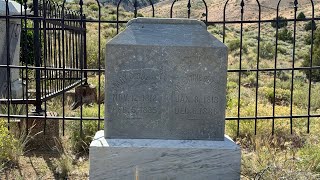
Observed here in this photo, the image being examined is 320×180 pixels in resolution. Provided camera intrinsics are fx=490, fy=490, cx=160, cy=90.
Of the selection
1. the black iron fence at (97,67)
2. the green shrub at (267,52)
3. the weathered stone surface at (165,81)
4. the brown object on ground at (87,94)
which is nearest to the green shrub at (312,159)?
the black iron fence at (97,67)

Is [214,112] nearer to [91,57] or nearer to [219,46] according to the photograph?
[219,46]

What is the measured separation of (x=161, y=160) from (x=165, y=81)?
2.35 feet

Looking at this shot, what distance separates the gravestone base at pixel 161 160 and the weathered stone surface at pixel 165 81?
0.18 metres

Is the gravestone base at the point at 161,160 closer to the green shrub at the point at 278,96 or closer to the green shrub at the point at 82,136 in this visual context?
the green shrub at the point at 82,136

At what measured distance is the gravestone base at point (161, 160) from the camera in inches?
171

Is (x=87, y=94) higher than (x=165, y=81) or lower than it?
lower

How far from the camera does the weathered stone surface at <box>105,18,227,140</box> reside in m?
4.43

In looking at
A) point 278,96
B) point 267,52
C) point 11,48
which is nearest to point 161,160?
point 11,48

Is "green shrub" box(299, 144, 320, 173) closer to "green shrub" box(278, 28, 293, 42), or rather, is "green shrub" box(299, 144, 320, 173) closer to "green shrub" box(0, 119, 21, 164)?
"green shrub" box(0, 119, 21, 164)

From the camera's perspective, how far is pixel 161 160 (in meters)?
4.39

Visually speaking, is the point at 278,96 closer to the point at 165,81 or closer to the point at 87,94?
the point at 87,94

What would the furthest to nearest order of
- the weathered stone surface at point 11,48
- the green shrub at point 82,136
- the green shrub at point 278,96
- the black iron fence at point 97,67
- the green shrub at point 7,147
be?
the green shrub at point 278,96
the weathered stone surface at point 11,48
the green shrub at point 82,136
the black iron fence at point 97,67
the green shrub at point 7,147

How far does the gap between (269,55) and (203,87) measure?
20008 millimetres

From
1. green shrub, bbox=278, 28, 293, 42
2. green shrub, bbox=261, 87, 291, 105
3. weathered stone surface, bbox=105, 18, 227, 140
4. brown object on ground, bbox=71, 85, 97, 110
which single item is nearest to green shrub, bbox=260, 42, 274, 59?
green shrub, bbox=278, 28, 293, 42
